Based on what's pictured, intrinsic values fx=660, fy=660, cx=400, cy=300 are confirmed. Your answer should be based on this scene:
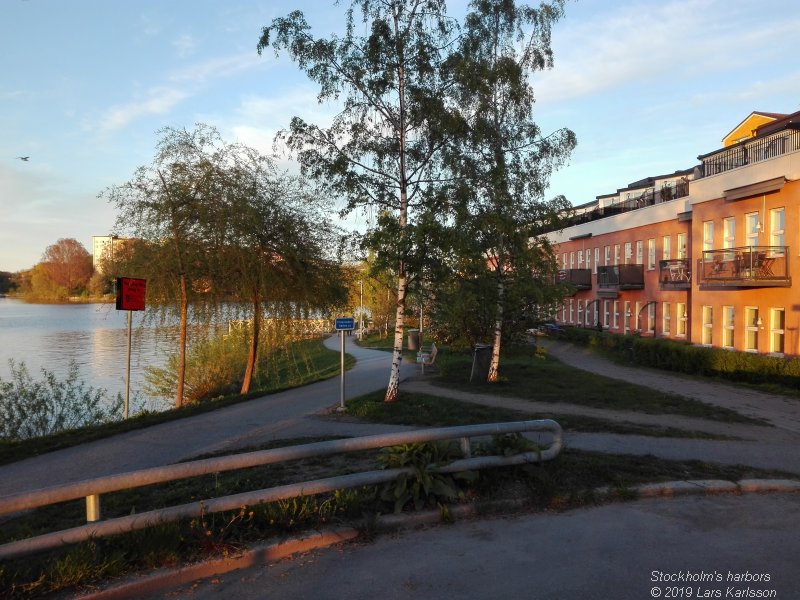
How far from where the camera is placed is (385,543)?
17.0 ft

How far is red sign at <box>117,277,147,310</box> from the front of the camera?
13.8 metres

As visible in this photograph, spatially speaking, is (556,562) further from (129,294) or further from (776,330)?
(776,330)

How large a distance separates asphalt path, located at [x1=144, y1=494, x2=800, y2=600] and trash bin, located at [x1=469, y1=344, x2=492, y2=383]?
13.2 meters

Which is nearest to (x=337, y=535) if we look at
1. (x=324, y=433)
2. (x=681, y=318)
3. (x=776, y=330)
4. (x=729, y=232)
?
(x=324, y=433)

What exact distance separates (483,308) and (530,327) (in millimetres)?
3133

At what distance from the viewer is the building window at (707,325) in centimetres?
2620

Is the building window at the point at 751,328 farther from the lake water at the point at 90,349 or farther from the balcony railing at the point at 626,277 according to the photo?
the lake water at the point at 90,349

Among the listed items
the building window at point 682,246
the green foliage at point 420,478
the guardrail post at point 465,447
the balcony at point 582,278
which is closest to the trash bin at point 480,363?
the guardrail post at point 465,447

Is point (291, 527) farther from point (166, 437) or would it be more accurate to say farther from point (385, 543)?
point (166, 437)

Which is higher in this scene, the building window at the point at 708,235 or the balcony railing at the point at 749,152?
the balcony railing at the point at 749,152

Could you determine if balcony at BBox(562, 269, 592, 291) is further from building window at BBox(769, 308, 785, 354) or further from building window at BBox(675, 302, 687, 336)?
building window at BBox(769, 308, 785, 354)

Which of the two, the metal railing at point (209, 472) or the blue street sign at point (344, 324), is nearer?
the metal railing at point (209, 472)

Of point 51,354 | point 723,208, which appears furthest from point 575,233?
point 51,354

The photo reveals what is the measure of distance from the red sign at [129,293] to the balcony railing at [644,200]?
58.3 ft
